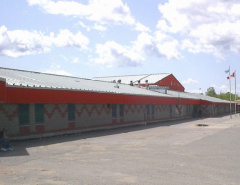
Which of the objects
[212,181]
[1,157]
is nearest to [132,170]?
[212,181]

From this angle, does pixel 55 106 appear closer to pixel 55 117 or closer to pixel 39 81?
pixel 55 117

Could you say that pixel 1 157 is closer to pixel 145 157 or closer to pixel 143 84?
pixel 145 157

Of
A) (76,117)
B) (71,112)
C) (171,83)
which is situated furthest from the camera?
(171,83)

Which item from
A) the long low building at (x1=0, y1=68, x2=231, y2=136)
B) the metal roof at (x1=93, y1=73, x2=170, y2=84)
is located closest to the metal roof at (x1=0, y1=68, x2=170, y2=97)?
the long low building at (x1=0, y1=68, x2=231, y2=136)

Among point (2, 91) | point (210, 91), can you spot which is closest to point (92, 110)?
point (2, 91)

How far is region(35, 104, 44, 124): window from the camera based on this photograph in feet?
67.8

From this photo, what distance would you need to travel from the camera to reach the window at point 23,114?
64.0 feet

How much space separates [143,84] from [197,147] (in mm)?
45499

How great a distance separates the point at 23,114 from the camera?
19734 millimetres

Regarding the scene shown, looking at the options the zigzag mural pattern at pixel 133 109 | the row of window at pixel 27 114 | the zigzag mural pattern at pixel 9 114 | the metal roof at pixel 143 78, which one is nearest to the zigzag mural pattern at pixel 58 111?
the row of window at pixel 27 114

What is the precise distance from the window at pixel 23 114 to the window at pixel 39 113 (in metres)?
0.78

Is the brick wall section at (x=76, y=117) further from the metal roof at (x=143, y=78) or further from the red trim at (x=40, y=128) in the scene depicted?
the metal roof at (x=143, y=78)

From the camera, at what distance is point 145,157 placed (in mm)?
12766

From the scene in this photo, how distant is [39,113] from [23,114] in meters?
1.33
